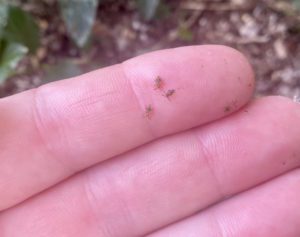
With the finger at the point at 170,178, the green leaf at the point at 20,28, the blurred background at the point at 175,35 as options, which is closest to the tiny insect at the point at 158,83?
the finger at the point at 170,178

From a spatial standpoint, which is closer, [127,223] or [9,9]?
[127,223]

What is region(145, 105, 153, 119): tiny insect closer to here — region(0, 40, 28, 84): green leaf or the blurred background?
region(0, 40, 28, 84): green leaf

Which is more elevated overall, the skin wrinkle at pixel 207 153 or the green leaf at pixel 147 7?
the green leaf at pixel 147 7

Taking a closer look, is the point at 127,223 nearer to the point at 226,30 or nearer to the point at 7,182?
the point at 7,182

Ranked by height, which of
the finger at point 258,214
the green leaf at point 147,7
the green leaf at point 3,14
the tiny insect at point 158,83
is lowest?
the finger at point 258,214

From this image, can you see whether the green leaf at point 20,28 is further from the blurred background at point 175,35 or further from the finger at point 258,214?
the finger at point 258,214

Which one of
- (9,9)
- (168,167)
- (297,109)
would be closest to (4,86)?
(9,9)

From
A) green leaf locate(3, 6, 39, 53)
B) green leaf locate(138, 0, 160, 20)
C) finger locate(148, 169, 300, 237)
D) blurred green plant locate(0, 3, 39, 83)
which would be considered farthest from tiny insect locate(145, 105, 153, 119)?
green leaf locate(138, 0, 160, 20)

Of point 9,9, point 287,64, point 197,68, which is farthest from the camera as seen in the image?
point 287,64
